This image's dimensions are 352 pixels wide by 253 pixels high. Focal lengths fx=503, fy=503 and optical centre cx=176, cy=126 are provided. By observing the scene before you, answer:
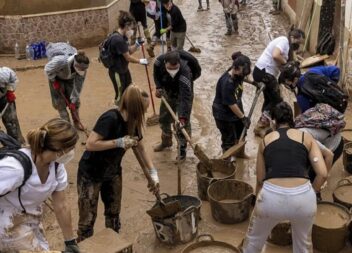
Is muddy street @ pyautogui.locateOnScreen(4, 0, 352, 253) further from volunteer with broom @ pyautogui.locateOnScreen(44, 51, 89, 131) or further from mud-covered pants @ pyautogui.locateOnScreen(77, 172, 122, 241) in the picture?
volunteer with broom @ pyautogui.locateOnScreen(44, 51, 89, 131)

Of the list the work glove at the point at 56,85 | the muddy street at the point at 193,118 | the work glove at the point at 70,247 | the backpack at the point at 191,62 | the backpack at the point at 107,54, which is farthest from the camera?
the backpack at the point at 107,54

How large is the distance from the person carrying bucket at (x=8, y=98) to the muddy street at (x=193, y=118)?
97cm

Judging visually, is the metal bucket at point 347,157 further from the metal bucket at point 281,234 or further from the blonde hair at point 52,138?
the blonde hair at point 52,138

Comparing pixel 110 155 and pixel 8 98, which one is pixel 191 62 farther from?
pixel 110 155

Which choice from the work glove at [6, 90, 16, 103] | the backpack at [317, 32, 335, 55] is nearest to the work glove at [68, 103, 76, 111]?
the work glove at [6, 90, 16, 103]

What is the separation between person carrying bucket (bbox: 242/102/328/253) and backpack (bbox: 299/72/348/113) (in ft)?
4.20

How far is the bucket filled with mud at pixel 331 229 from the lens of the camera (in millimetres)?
4887

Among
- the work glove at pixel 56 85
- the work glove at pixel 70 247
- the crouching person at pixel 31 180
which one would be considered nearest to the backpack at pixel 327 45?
the work glove at pixel 56 85

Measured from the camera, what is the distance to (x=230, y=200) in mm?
5910

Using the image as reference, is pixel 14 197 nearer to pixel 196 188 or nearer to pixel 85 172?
pixel 85 172

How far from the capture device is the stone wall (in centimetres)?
1209

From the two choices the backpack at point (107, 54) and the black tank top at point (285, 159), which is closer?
the black tank top at point (285, 159)

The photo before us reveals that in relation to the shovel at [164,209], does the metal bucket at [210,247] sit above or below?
below

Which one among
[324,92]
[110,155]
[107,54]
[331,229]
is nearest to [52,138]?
[110,155]
